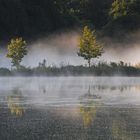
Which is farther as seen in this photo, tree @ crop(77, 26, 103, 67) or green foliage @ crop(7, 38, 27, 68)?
tree @ crop(77, 26, 103, 67)

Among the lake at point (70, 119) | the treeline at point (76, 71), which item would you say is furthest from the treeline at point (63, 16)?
the lake at point (70, 119)

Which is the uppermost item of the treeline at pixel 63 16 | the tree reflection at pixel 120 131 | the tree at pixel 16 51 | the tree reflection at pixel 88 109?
the treeline at pixel 63 16

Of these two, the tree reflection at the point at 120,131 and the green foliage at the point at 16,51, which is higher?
the green foliage at the point at 16,51

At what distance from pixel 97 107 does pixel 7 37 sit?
42.9 meters

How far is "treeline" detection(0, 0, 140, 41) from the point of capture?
56.5m

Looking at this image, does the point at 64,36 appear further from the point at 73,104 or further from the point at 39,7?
the point at 73,104

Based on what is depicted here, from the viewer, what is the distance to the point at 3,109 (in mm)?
13789

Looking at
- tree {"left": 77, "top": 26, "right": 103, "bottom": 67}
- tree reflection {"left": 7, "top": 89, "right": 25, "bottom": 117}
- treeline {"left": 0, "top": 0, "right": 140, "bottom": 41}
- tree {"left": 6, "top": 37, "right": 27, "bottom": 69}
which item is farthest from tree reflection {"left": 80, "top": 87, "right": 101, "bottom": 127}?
treeline {"left": 0, "top": 0, "right": 140, "bottom": 41}

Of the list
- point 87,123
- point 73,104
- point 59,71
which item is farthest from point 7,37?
point 87,123

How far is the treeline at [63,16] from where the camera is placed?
185 feet

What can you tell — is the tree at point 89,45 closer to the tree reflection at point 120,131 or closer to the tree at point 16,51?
the tree at point 16,51

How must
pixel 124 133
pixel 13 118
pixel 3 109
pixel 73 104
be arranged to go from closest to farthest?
pixel 124 133 → pixel 13 118 → pixel 3 109 → pixel 73 104

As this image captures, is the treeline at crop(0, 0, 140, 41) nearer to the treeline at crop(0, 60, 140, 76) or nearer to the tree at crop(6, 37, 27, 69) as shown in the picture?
the tree at crop(6, 37, 27, 69)

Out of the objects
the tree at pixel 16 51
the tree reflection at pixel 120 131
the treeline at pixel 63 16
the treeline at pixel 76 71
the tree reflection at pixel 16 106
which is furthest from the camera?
the treeline at pixel 63 16
